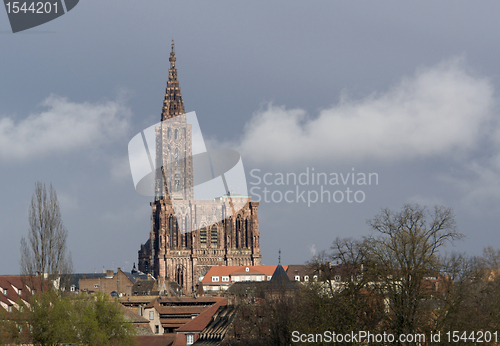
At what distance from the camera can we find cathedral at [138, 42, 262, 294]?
172 metres

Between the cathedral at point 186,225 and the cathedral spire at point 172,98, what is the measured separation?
13.7ft

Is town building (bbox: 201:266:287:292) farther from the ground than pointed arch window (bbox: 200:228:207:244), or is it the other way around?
pointed arch window (bbox: 200:228:207:244)

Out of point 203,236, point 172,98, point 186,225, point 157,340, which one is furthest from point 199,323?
point 172,98

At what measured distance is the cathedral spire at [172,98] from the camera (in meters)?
187

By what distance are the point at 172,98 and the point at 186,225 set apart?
35.1 metres

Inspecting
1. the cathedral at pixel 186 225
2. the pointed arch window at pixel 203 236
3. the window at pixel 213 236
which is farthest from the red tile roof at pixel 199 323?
the window at pixel 213 236

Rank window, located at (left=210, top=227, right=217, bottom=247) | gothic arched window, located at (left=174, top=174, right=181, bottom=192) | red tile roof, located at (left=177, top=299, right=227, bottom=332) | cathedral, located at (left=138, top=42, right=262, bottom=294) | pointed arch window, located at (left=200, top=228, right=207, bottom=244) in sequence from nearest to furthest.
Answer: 1. red tile roof, located at (left=177, top=299, right=227, bottom=332)
2. cathedral, located at (left=138, top=42, right=262, bottom=294)
3. gothic arched window, located at (left=174, top=174, right=181, bottom=192)
4. pointed arch window, located at (left=200, top=228, right=207, bottom=244)
5. window, located at (left=210, top=227, right=217, bottom=247)

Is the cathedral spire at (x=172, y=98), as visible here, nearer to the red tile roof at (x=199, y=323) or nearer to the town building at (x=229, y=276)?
the town building at (x=229, y=276)

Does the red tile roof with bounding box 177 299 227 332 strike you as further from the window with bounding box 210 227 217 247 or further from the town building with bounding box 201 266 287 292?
the window with bounding box 210 227 217 247

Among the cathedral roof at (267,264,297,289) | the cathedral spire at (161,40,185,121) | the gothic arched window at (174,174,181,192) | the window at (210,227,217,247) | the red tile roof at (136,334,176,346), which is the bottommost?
the red tile roof at (136,334,176,346)

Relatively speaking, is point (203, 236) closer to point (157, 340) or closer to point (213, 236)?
point (213, 236)

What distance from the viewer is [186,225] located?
571ft

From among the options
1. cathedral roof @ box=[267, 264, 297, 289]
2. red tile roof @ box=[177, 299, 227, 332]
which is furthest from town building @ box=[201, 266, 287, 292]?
red tile roof @ box=[177, 299, 227, 332]

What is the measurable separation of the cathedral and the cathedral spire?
13.7ft
